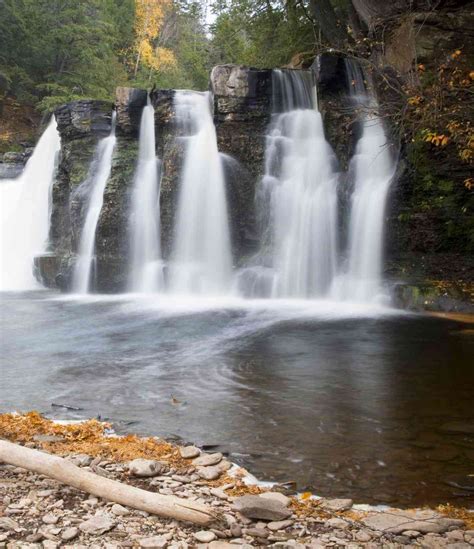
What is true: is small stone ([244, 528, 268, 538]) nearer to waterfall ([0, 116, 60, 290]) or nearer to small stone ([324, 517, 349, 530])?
small stone ([324, 517, 349, 530])

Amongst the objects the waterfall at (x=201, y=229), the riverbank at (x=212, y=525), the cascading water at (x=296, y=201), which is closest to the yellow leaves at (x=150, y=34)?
the cascading water at (x=296, y=201)

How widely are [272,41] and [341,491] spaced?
20.6 m

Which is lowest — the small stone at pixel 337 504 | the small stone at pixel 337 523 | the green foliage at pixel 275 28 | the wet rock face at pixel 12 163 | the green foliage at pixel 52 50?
the small stone at pixel 337 504

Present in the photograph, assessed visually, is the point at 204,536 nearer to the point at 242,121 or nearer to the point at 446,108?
the point at 446,108

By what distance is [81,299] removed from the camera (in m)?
14.8

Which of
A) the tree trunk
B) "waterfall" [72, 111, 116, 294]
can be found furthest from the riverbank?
the tree trunk

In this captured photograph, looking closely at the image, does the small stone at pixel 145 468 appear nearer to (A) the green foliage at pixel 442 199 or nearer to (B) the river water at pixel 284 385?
(B) the river water at pixel 284 385

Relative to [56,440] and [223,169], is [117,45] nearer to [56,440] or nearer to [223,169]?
[223,169]

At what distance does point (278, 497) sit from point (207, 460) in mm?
877

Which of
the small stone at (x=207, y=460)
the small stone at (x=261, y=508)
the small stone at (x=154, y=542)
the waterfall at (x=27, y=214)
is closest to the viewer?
the small stone at (x=154, y=542)

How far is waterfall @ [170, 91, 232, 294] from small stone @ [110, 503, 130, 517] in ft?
38.1

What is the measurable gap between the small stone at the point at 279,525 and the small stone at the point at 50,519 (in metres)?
1.26

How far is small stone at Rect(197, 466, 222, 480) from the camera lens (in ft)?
13.9

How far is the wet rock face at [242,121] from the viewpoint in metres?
16.0
